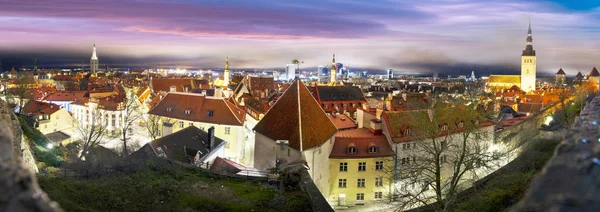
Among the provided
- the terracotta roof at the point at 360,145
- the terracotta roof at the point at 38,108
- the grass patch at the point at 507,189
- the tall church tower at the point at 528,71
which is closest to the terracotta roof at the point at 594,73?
the tall church tower at the point at 528,71

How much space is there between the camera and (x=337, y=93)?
57.1 m

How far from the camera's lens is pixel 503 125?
41.6m

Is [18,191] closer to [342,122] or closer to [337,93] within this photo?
[342,122]

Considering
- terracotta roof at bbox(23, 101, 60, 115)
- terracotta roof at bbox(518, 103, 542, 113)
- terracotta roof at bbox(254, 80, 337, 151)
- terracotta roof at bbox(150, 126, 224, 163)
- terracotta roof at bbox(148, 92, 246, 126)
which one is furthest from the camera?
terracotta roof at bbox(518, 103, 542, 113)

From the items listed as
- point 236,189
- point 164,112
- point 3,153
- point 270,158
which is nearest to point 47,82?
point 164,112

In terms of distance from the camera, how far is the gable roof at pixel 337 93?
55.7m

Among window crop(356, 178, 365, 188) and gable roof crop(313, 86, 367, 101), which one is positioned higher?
gable roof crop(313, 86, 367, 101)

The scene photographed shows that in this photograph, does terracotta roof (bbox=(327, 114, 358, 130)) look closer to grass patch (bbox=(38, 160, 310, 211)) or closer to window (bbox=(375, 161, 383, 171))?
window (bbox=(375, 161, 383, 171))

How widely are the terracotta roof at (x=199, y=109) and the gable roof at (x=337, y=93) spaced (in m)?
17.2

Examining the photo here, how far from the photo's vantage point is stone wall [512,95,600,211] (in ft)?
9.71

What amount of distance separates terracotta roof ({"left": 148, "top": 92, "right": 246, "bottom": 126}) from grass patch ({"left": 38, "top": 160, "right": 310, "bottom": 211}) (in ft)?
55.7

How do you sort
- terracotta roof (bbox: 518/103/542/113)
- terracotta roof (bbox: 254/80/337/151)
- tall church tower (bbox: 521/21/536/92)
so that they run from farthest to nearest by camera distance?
tall church tower (bbox: 521/21/536/92)
terracotta roof (bbox: 518/103/542/113)
terracotta roof (bbox: 254/80/337/151)

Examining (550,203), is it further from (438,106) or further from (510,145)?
(510,145)

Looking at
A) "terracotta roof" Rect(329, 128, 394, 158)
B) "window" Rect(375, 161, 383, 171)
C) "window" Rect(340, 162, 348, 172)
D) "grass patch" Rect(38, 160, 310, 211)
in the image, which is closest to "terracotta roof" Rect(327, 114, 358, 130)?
"terracotta roof" Rect(329, 128, 394, 158)
